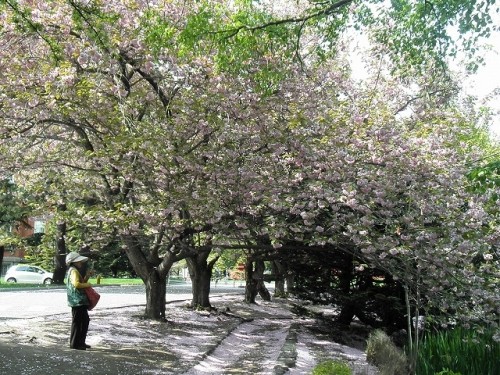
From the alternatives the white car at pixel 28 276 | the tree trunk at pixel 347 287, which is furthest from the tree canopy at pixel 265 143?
the white car at pixel 28 276

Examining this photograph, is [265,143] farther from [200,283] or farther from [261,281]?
[261,281]

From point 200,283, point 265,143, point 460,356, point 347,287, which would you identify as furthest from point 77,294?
point 200,283

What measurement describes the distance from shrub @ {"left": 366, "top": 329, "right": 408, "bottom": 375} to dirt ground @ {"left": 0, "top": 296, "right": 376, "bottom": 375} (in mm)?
235

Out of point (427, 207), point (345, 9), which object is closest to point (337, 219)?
point (427, 207)

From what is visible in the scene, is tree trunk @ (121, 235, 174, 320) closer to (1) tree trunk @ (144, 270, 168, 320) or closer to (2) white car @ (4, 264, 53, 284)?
(1) tree trunk @ (144, 270, 168, 320)

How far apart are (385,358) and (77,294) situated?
501cm

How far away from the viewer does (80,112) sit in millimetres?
11641

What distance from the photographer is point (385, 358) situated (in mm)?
8570

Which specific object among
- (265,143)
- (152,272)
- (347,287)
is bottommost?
(347,287)

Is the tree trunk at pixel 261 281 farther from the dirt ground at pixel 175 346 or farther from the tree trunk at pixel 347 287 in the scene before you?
the tree trunk at pixel 347 287

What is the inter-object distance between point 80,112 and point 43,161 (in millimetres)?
2984

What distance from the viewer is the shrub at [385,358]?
7.71 metres

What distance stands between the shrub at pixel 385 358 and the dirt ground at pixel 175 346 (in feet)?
0.77

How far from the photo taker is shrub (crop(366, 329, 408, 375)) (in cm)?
771
